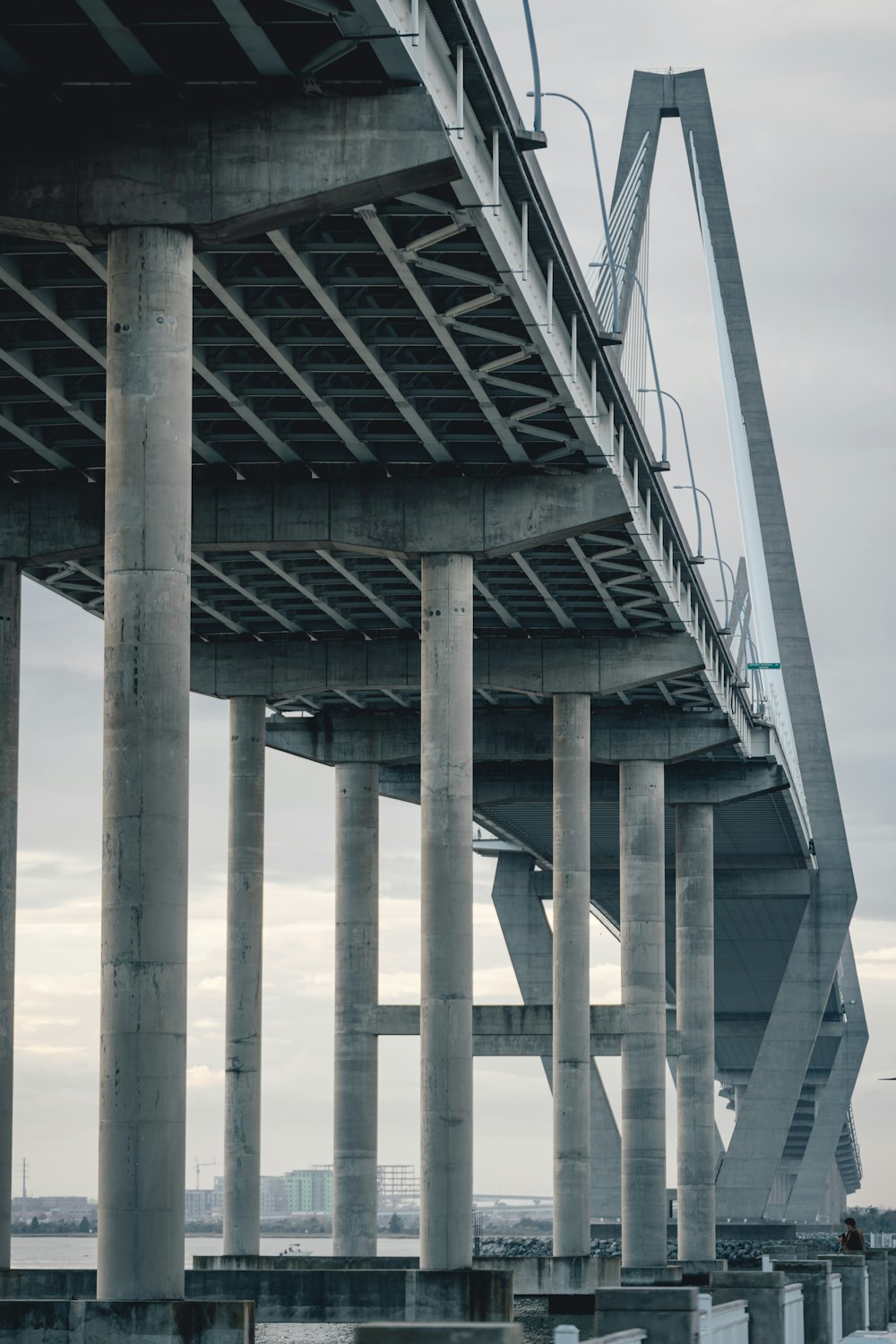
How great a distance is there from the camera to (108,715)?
2592 cm

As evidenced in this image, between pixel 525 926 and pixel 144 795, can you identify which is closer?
pixel 144 795

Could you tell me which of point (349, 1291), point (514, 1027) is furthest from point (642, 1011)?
point (349, 1291)

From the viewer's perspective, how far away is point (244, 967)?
61.6 meters

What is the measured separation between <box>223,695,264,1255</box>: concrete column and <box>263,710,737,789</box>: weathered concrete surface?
319 inches

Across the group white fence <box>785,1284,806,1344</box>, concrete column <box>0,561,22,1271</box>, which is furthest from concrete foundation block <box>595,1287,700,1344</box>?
concrete column <box>0,561,22,1271</box>

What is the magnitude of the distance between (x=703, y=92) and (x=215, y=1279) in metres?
53.2

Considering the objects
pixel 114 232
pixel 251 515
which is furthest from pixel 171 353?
pixel 251 515

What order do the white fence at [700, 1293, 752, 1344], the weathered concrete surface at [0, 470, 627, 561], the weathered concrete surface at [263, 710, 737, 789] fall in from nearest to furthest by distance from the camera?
1. the white fence at [700, 1293, 752, 1344]
2. the weathered concrete surface at [0, 470, 627, 561]
3. the weathered concrete surface at [263, 710, 737, 789]

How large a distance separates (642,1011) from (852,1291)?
37.7 meters

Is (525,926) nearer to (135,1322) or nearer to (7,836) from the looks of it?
(7,836)

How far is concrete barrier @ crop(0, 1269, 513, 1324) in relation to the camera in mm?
37000

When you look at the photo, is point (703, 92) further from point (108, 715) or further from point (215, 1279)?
point (108, 715)

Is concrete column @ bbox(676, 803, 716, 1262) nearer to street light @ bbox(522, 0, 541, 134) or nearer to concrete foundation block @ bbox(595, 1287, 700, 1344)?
street light @ bbox(522, 0, 541, 134)

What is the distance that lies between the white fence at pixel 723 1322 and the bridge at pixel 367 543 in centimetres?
590
